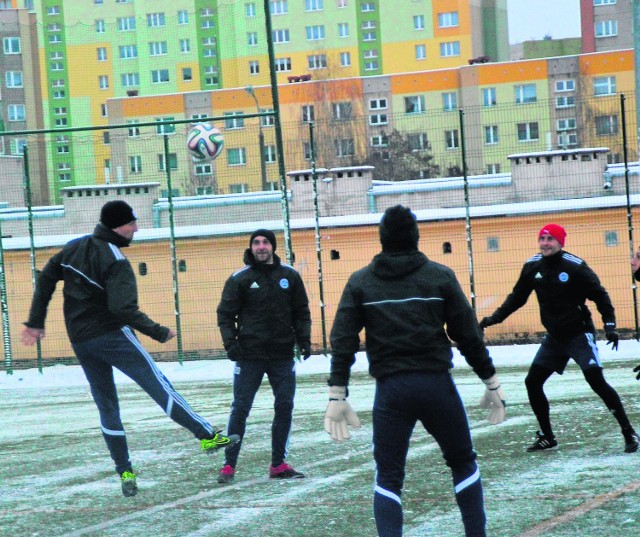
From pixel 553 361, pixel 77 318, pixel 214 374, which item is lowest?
pixel 214 374

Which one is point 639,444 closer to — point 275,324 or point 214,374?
point 275,324

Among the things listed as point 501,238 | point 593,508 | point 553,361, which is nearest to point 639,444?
point 553,361

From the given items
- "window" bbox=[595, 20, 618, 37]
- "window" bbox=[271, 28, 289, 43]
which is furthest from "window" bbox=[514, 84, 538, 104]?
"window" bbox=[271, 28, 289, 43]

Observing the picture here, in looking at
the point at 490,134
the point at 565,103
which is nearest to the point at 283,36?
the point at 565,103

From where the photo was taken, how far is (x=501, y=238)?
78.5ft

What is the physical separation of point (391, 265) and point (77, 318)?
3190 mm

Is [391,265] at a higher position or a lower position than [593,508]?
higher

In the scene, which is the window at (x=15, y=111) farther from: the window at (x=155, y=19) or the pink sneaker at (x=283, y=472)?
the pink sneaker at (x=283, y=472)

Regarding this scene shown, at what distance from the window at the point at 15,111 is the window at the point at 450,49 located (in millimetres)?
33784

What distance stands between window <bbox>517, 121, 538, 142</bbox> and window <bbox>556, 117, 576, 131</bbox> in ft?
11.1

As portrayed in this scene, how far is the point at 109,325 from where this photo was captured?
843 centimetres

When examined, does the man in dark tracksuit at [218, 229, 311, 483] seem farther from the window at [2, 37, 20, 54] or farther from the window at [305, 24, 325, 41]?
the window at [2, 37, 20, 54]

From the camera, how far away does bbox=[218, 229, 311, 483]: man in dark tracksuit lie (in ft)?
29.4

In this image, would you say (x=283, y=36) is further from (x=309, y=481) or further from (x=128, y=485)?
(x=128, y=485)
